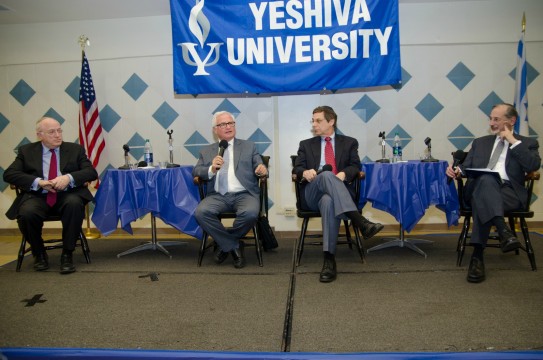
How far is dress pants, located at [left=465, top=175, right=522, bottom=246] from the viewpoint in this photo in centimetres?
261

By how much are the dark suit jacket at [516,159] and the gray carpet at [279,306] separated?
1.86 ft

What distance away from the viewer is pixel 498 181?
2756 mm

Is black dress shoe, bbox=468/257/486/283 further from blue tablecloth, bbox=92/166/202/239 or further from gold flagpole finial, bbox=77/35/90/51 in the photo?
gold flagpole finial, bbox=77/35/90/51

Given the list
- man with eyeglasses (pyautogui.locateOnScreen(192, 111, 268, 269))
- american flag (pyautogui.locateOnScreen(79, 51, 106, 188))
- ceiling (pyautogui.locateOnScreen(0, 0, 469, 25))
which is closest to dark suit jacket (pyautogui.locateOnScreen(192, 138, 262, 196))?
man with eyeglasses (pyautogui.locateOnScreen(192, 111, 268, 269))

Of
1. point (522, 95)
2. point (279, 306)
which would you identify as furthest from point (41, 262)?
point (522, 95)

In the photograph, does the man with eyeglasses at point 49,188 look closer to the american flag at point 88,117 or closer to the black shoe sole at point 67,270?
the black shoe sole at point 67,270

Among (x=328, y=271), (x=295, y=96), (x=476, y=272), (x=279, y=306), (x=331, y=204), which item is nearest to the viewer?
(x=279, y=306)

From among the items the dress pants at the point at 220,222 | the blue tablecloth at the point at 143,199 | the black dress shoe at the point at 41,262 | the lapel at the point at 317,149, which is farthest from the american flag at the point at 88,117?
the lapel at the point at 317,149

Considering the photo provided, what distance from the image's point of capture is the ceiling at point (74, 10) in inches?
166

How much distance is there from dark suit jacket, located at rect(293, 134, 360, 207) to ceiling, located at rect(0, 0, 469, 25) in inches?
78.6

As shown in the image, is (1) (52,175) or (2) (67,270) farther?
(1) (52,175)

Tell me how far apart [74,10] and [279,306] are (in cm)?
389

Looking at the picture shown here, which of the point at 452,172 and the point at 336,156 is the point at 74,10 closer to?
the point at 336,156

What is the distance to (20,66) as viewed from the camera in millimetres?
4770
